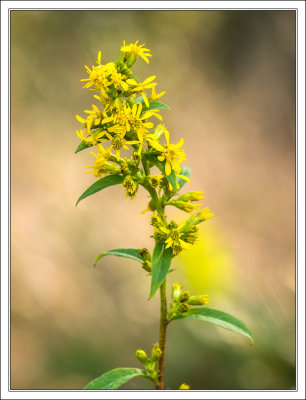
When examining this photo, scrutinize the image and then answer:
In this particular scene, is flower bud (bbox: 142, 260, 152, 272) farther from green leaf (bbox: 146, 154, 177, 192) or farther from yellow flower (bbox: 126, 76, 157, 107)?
yellow flower (bbox: 126, 76, 157, 107)

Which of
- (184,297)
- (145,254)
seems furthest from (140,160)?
(184,297)

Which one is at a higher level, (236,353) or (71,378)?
(236,353)

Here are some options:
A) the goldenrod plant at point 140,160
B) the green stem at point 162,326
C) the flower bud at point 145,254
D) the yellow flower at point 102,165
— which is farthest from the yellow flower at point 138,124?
the green stem at point 162,326

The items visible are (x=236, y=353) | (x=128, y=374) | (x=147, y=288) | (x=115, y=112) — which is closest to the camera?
(x=115, y=112)

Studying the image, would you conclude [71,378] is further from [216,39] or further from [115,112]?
[216,39]

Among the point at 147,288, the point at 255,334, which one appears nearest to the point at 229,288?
the point at 255,334

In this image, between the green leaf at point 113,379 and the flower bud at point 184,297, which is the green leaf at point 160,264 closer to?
the flower bud at point 184,297
